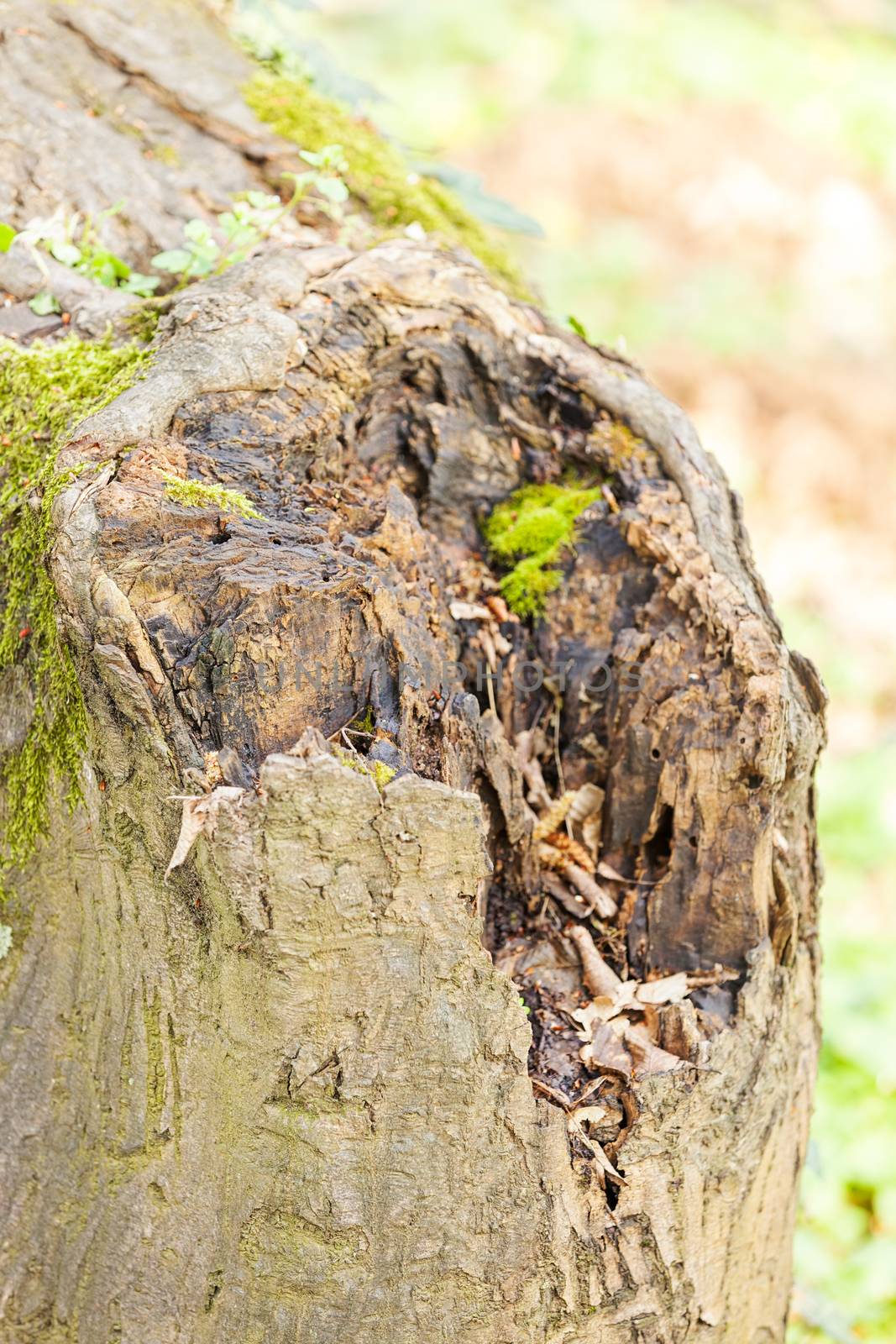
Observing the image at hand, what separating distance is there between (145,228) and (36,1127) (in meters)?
1.92

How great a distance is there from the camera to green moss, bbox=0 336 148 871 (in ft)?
5.25

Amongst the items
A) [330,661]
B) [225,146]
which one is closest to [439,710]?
[330,661]

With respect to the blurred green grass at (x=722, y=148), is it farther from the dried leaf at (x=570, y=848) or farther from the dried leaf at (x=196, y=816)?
the dried leaf at (x=196, y=816)

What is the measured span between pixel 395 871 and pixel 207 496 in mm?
669

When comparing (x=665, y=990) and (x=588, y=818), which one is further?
(x=588, y=818)

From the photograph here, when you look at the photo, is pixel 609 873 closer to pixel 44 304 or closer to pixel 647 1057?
pixel 647 1057

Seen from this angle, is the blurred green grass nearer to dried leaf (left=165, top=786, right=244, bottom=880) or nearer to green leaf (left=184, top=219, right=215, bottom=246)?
dried leaf (left=165, top=786, right=244, bottom=880)

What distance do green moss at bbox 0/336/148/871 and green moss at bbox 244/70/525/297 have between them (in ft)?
3.77

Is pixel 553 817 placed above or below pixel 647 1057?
above

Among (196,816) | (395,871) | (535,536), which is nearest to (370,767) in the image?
(395,871)

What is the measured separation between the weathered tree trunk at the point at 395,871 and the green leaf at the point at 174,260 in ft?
0.49

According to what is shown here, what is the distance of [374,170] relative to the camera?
2.77 metres

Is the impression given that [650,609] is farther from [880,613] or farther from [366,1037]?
[880,613]

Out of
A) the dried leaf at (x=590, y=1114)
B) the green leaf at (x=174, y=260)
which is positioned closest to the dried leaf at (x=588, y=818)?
the dried leaf at (x=590, y=1114)
